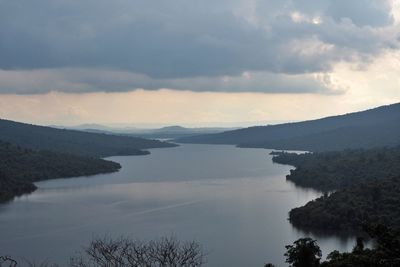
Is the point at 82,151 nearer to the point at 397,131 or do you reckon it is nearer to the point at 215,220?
the point at 397,131

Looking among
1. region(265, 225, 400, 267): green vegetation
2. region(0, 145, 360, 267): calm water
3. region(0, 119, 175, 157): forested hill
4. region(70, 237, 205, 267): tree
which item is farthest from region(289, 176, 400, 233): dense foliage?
region(0, 119, 175, 157): forested hill

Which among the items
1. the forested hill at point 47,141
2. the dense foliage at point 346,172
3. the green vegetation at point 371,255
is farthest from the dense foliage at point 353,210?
the forested hill at point 47,141

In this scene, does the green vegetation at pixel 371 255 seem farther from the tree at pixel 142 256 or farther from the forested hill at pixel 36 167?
the forested hill at pixel 36 167

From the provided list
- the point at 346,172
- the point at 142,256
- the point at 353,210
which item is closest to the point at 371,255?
the point at 142,256

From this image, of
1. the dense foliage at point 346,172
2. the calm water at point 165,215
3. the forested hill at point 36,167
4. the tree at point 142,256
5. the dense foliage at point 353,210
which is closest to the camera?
the tree at point 142,256

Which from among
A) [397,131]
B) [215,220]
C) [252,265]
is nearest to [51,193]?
[215,220]
